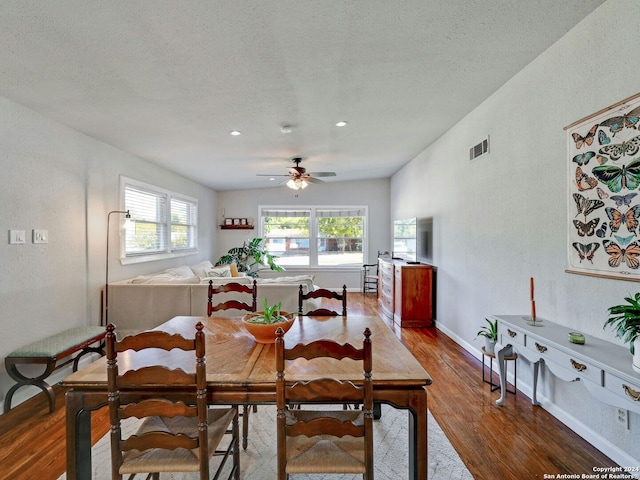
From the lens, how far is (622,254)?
6.39 feet

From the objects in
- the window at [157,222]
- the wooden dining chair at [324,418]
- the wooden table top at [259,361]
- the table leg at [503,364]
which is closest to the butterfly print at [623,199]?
the table leg at [503,364]

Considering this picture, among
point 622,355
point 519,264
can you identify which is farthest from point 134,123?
point 622,355

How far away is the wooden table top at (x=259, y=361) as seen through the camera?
1485mm

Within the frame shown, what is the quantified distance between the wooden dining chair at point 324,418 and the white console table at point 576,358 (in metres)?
1.28

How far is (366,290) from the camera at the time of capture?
7828 millimetres

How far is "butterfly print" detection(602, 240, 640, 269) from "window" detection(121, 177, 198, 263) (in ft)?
16.2

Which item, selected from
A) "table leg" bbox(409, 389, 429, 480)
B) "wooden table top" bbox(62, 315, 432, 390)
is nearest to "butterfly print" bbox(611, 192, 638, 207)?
"wooden table top" bbox(62, 315, 432, 390)

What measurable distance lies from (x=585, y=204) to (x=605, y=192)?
160 mm

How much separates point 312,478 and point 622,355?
191cm

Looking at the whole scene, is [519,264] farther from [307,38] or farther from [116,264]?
[116,264]

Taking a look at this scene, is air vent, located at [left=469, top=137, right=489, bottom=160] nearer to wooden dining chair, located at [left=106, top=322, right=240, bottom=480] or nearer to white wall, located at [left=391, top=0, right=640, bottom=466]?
white wall, located at [left=391, top=0, right=640, bottom=466]

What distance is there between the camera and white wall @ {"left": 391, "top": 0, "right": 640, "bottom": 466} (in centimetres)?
200

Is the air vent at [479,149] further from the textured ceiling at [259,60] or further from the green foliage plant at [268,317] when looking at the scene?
the green foliage plant at [268,317]

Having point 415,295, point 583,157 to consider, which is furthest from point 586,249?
point 415,295
